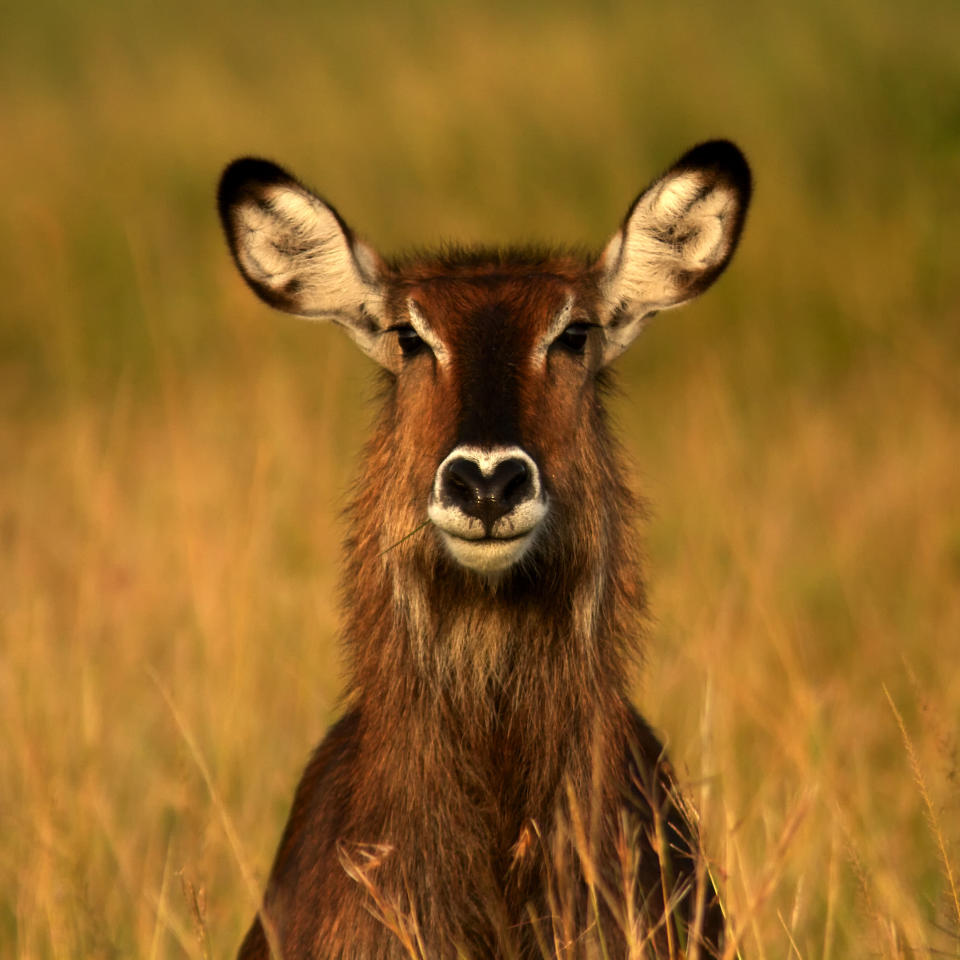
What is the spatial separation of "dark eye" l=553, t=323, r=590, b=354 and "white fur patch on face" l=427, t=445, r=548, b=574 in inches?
24.0

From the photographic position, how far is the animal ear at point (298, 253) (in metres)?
4.13

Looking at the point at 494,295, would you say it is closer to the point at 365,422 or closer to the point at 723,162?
the point at 723,162

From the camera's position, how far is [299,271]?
423 centimetres

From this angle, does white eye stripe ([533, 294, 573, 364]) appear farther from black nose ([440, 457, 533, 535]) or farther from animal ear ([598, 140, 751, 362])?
black nose ([440, 457, 533, 535])

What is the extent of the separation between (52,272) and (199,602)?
6.14 meters

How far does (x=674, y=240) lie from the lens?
14.1ft

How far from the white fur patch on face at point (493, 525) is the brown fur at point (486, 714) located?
190mm

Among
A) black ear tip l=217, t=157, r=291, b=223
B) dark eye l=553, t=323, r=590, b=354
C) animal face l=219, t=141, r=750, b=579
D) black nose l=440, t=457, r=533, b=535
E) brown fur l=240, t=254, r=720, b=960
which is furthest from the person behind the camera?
black ear tip l=217, t=157, r=291, b=223

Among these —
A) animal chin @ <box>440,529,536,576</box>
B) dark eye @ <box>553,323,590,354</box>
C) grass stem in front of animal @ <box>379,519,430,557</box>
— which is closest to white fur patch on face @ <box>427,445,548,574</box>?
animal chin @ <box>440,529,536,576</box>

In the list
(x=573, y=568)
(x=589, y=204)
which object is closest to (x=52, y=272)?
(x=589, y=204)

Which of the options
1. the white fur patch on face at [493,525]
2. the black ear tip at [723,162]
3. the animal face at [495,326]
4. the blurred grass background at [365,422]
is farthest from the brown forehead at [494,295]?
the blurred grass background at [365,422]

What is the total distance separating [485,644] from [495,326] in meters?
0.73

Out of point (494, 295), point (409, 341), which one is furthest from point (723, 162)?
point (409, 341)

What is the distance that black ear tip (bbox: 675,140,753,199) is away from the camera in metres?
4.15
